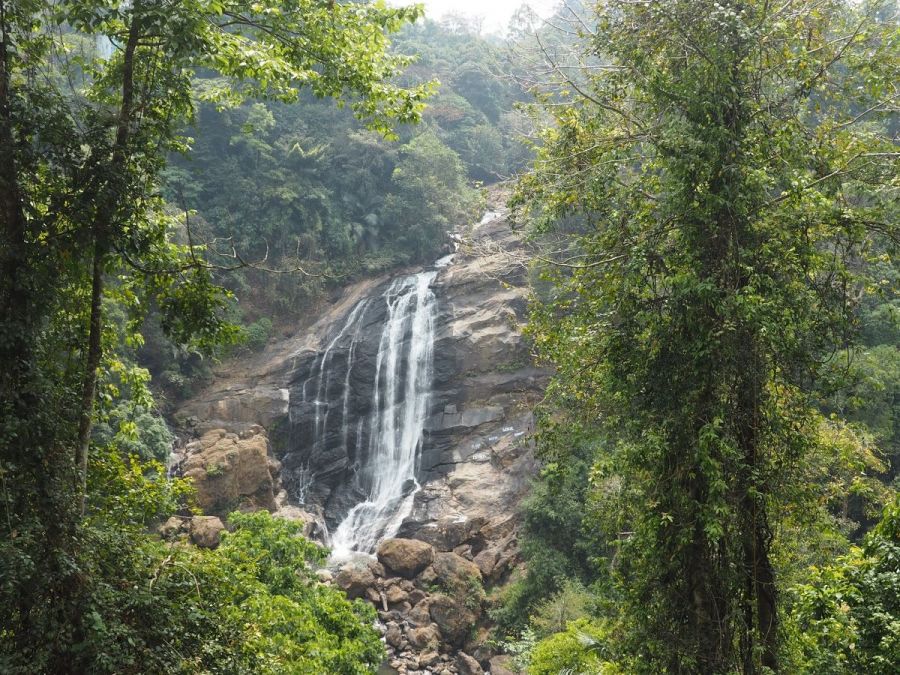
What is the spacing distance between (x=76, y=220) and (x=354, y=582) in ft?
47.6

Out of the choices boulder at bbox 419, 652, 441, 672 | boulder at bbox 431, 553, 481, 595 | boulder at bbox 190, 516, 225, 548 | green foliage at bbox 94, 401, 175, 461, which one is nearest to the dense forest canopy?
boulder at bbox 419, 652, 441, 672

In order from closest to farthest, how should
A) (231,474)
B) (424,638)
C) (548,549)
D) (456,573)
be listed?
(424,638), (548,549), (456,573), (231,474)

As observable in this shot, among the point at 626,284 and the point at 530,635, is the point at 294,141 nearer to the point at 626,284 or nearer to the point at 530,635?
the point at 530,635

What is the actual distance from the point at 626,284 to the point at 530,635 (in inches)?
427

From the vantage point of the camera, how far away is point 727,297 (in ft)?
19.3

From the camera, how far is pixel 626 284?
22.7 ft

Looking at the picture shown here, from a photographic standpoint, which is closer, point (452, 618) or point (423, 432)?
point (452, 618)

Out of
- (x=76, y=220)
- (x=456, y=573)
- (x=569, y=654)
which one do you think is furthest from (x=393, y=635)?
(x=76, y=220)

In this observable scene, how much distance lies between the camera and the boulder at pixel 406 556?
18422 millimetres

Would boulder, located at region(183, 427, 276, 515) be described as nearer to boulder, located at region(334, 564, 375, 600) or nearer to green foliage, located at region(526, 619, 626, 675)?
boulder, located at region(334, 564, 375, 600)

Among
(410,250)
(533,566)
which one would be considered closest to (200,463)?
(533,566)

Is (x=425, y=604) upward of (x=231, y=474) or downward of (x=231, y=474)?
downward

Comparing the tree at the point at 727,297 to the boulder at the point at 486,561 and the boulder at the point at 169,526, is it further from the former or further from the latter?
the boulder at the point at 169,526

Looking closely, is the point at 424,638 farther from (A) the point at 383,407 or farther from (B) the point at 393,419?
(A) the point at 383,407
